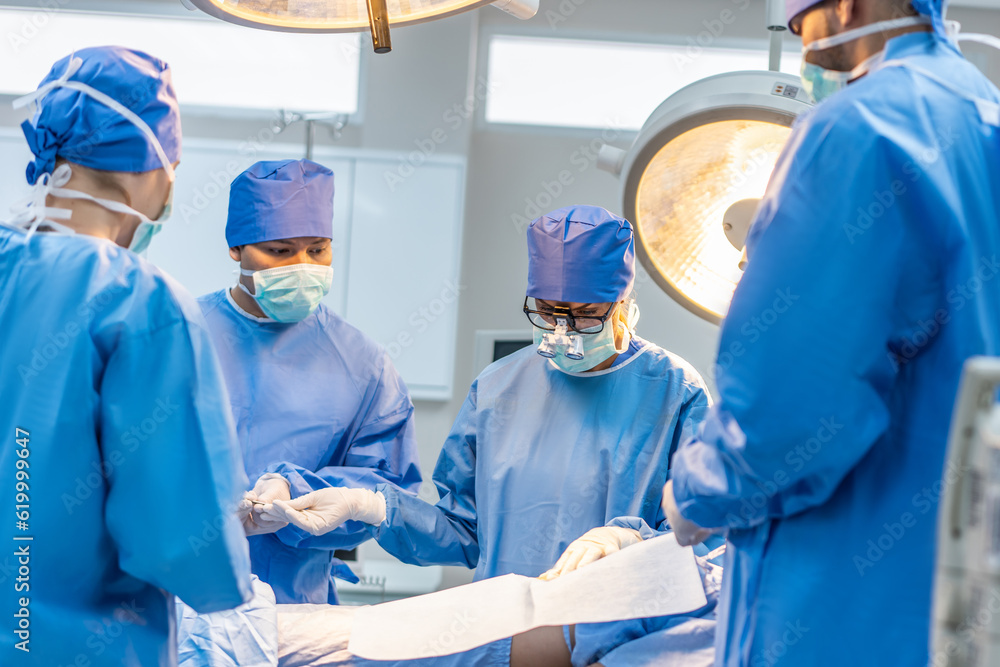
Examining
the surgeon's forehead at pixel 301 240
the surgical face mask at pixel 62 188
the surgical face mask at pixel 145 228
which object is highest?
the surgical face mask at pixel 62 188

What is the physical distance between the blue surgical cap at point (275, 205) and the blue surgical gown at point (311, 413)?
0.19 metres

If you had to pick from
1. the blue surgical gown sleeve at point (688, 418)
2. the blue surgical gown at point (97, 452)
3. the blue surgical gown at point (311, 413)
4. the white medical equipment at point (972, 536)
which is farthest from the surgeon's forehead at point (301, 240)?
the white medical equipment at point (972, 536)

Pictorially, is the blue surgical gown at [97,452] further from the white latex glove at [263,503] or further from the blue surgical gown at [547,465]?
the blue surgical gown at [547,465]

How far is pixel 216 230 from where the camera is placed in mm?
3668

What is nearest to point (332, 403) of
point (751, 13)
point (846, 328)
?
point (846, 328)

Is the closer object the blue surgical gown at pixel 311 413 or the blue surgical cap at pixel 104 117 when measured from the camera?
the blue surgical cap at pixel 104 117

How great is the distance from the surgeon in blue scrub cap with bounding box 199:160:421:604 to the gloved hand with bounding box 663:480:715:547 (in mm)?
926

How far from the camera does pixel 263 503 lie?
1715 millimetres

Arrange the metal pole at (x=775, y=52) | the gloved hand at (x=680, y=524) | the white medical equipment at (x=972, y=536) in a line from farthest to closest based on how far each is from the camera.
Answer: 1. the metal pole at (x=775, y=52)
2. the gloved hand at (x=680, y=524)
3. the white medical equipment at (x=972, y=536)

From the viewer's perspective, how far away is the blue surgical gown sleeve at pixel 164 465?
1.03 metres

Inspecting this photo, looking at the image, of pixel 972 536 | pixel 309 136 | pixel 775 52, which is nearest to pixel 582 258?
pixel 775 52

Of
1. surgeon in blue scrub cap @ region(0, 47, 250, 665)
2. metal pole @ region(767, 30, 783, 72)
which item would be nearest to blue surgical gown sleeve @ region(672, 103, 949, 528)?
metal pole @ region(767, 30, 783, 72)

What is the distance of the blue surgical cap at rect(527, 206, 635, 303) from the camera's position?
1.84 metres

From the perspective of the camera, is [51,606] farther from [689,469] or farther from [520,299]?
[520,299]
